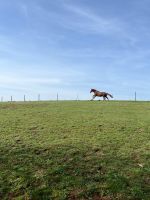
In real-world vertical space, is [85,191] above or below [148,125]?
below

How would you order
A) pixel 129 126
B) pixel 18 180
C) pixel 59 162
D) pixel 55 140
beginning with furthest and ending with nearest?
pixel 129 126 < pixel 55 140 < pixel 59 162 < pixel 18 180

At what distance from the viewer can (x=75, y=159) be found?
18188mm

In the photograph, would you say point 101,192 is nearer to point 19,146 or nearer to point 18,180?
point 18,180

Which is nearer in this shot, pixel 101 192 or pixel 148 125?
pixel 101 192

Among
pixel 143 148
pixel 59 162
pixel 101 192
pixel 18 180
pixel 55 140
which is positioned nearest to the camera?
pixel 101 192

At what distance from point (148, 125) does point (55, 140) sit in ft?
24.3

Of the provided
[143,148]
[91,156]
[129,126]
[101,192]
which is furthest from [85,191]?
[129,126]

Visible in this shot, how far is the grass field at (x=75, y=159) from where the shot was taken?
48.5 ft

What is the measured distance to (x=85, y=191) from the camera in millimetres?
14633

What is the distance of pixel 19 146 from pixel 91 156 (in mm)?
4079

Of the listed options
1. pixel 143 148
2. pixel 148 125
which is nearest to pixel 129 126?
pixel 148 125

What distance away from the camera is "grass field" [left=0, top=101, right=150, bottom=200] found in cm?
1477

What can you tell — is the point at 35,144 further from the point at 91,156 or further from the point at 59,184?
the point at 59,184

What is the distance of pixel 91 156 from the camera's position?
18.7 meters
